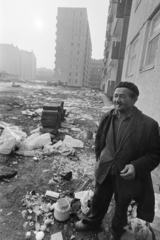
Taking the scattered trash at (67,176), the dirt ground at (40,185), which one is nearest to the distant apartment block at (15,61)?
the dirt ground at (40,185)

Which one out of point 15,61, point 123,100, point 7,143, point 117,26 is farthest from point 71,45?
point 123,100

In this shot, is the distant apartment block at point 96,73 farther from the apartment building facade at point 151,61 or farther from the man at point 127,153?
the man at point 127,153

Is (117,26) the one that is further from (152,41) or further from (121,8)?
(152,41)

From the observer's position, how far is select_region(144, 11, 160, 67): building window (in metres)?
3.80

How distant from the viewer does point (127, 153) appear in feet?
4.11

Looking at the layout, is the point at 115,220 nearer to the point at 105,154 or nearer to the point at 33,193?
the point at 105,154

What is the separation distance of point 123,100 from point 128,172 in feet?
2.03

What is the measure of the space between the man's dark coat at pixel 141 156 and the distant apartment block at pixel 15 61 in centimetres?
5878

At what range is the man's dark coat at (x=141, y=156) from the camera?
1191 millimetres

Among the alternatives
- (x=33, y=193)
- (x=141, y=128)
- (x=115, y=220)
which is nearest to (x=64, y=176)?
(x=33, y=193)

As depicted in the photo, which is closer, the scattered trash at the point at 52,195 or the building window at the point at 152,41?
the scattered trash at the point at 52,195

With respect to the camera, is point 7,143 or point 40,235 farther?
point 7,143

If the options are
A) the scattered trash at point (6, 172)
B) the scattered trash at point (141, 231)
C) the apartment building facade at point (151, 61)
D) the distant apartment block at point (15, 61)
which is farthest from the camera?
the distant apartment block at point (15, 61)

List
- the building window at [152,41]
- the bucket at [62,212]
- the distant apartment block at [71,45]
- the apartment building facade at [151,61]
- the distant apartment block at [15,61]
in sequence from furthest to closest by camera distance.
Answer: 1. the distant apartment block at [15,61]
2. the distant apartment block at [71,45]
3. the building window at [152,41]
4. the apartment building facade at [151,61]
5. the bucket at [62,212]
